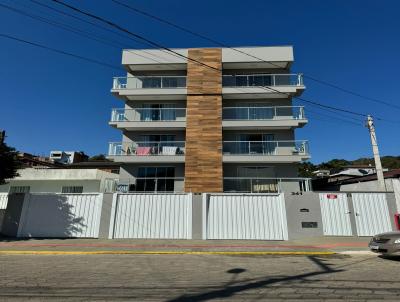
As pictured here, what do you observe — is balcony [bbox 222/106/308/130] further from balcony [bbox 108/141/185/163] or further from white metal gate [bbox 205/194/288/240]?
white metal gate [bbox 205/194/288/240]

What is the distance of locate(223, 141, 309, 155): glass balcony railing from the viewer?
21.7 m

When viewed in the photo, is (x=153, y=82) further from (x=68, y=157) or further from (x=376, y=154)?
(x=68, y=157)

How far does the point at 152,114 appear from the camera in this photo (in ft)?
76.9

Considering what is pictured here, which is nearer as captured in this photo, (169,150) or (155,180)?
(155,180)

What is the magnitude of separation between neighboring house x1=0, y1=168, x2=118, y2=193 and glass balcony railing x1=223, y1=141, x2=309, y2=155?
12569mm

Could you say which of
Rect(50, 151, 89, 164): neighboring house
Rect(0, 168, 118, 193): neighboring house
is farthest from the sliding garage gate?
Rect(50, 151, 89, 164): neighboring house

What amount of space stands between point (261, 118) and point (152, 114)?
895 centimetres

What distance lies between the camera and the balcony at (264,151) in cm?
2062

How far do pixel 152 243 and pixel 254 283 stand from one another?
25.8ft

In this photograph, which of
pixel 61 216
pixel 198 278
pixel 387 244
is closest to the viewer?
pixel 198 278

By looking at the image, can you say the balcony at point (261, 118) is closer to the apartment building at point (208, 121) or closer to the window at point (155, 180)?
the apartment building at point (208, 121)

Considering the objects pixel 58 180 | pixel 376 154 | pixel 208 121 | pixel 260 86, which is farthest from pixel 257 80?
pixel 58 180

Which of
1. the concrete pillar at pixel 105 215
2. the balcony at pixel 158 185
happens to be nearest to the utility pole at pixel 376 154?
the balcony at pixel 158 185

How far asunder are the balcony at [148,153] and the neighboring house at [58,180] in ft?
22.7
